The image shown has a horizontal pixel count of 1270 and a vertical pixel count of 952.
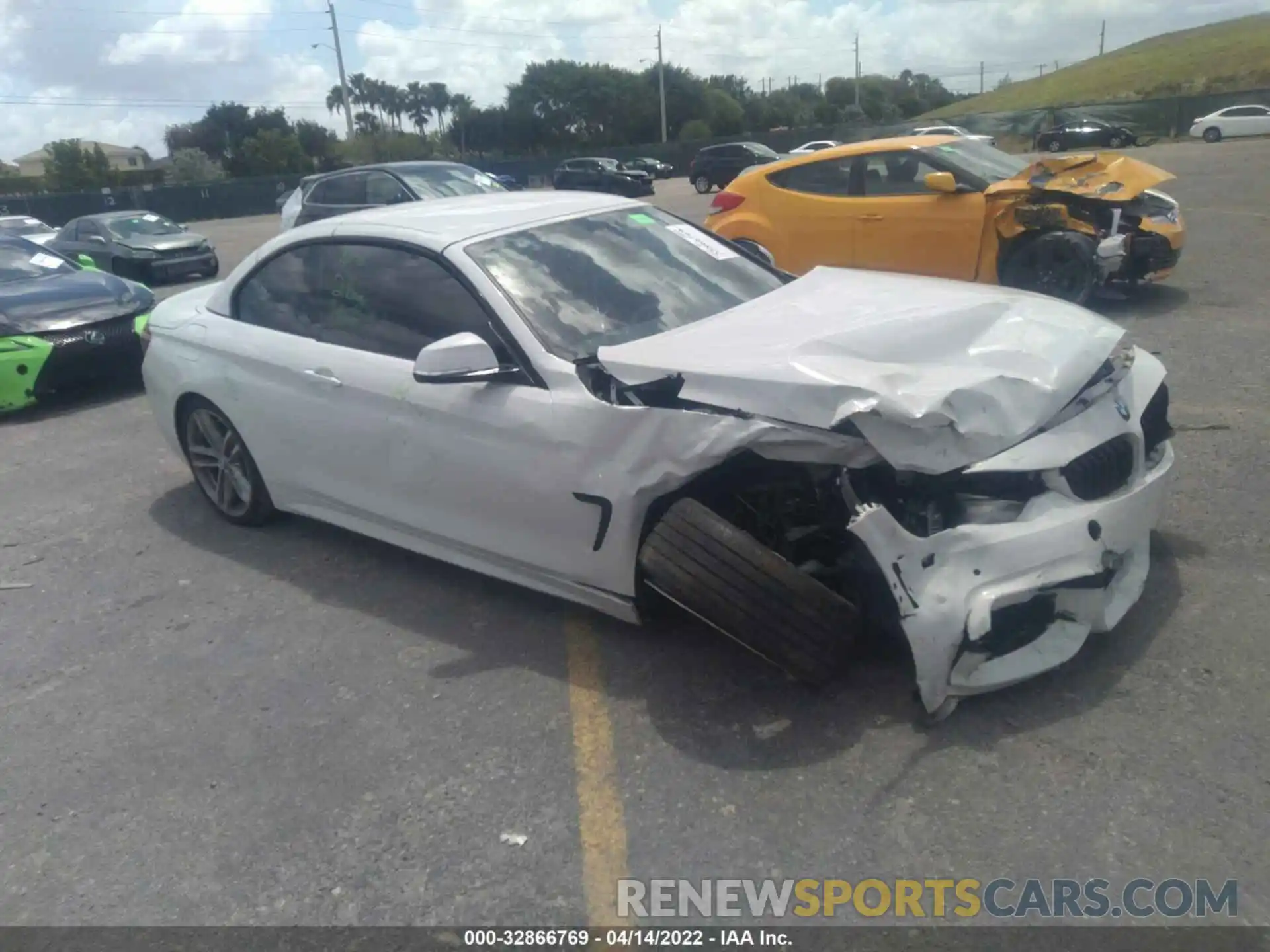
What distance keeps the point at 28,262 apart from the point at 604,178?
94.8 ft

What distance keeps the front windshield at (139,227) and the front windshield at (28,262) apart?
989 cm

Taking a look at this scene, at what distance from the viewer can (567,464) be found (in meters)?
3.58

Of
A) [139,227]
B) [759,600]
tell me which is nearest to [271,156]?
[139,227]

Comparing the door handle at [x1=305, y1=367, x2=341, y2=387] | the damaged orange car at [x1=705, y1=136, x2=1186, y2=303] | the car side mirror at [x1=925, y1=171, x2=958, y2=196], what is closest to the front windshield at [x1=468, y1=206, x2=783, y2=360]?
the door handle at [x1=305, y1=367, x2=341, y2=387]

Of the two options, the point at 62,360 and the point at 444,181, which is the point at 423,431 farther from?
the point at 444,181

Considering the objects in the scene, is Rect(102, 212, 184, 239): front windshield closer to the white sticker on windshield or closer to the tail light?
the tail light

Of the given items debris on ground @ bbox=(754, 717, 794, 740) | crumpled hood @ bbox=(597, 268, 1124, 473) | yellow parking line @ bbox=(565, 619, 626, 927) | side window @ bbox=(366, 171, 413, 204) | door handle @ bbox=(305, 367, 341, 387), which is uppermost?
side window @ bbox=(366, 171, 413, 204)

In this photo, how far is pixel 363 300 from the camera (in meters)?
4.46

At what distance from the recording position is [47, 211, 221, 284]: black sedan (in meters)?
18.3

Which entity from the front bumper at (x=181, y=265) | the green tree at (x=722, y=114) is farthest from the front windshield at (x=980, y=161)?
the green tree at (x=722, y=114)

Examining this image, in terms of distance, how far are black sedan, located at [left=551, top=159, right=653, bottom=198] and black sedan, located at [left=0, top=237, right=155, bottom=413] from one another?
26.8 meters

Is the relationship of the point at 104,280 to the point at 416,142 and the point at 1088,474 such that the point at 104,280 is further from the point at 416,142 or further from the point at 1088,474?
the point at 416,142

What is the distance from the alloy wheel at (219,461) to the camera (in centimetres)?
511

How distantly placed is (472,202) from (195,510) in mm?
2328
